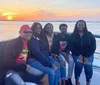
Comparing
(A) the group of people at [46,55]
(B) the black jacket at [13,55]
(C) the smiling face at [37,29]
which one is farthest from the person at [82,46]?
(B) the black jacket at [13,55]

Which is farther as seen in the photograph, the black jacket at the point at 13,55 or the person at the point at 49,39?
A: the person at the point at 49,39

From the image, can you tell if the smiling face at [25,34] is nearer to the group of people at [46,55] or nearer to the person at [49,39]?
the group of people at [46,55]

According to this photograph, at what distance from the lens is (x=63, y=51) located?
3.69m

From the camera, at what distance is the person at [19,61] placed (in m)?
2.61

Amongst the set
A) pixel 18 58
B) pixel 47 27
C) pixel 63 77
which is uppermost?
pixel 47 27

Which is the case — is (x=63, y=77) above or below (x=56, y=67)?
below

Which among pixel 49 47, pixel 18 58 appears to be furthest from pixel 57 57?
pixel 18 58

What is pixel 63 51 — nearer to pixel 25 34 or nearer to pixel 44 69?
pixel 44 69

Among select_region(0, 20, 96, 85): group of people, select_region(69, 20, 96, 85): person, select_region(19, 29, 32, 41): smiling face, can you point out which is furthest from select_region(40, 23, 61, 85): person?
select_region(19, 29, 32, 41): smiling face

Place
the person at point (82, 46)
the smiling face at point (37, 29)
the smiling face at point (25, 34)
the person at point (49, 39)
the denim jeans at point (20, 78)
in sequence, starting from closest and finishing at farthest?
the denim jeans at point (20, 78) → the smiling face at point (25, 34) → the person at point (49, 39) → the smiling face at point (37, 29) → the person at point (82, 46)

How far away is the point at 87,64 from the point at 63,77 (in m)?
0.44

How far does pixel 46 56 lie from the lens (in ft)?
10.6

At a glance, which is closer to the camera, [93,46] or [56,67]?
[56,67]

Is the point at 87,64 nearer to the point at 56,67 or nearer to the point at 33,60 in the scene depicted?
the point at 56,67
